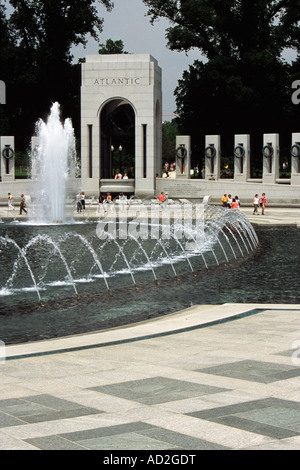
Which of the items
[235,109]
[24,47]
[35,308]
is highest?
[24,47]

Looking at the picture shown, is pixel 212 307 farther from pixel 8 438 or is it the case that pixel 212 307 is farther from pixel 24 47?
pixel 24 47

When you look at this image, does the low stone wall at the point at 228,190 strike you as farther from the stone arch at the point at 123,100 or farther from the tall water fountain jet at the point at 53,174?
the tall water fountain jet at the point at 53,174

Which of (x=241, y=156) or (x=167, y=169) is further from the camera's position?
(x=167, y=169)

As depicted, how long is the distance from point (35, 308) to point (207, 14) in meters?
54.8

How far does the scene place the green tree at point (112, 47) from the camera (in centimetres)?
8831

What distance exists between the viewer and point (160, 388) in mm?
7590

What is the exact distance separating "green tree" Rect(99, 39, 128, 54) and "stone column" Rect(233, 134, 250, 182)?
41.7 meters

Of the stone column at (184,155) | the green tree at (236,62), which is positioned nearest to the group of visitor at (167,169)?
the green tree at (236,62)

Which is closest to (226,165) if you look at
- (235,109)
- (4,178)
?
(235,109)

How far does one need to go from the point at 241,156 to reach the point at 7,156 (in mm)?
16905

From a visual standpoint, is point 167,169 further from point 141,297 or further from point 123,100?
point 141,297

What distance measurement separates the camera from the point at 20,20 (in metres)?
66.7

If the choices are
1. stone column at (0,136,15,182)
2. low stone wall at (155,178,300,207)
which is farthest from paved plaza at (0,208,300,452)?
stone column at (0,136,15,182)

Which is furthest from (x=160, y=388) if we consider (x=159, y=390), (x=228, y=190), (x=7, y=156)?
(x=7, y=156)
